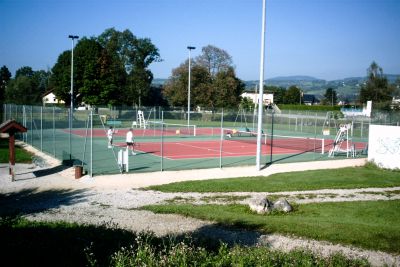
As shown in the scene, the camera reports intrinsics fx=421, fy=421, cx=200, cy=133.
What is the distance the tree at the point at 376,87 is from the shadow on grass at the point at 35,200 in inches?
3832

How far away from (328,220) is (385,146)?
13.7m

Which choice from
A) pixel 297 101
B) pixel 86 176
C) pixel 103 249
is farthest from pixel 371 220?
pixel 297 101

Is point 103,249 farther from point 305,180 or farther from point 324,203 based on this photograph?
point 305,180

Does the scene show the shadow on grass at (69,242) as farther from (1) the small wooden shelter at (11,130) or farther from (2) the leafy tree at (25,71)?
(2) the leafy tree at (25,71)

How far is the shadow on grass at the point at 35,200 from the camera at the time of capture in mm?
12578

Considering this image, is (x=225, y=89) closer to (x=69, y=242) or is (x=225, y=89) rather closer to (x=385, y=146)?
(x=385, y=146)

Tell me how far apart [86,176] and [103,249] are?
11.9 m

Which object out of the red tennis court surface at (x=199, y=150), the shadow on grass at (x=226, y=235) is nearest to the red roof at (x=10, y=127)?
the red tennis court surface at (x=199, y=150)

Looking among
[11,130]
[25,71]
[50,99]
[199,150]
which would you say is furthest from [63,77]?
[25,71]

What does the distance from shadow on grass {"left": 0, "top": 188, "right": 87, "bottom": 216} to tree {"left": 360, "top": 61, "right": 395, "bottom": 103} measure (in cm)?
9733

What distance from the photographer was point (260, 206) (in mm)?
12609

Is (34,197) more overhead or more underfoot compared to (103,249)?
more underfoot

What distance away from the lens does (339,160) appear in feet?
85.8

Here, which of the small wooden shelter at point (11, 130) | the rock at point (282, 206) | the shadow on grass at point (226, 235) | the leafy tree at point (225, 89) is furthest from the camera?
the leafy tree at point (225, 89)
